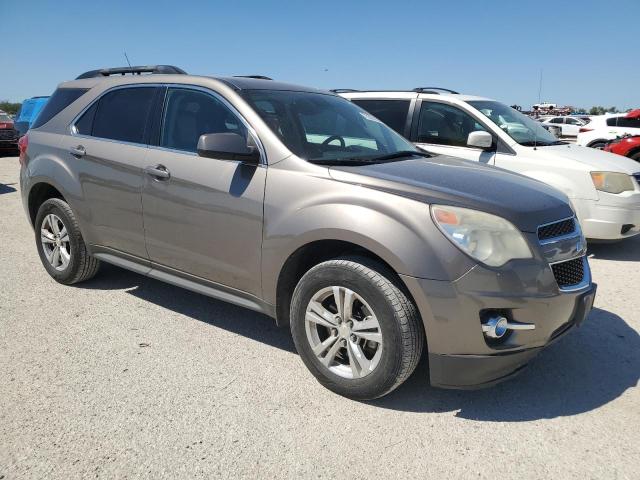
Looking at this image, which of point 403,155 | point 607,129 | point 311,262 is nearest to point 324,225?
point 311,262

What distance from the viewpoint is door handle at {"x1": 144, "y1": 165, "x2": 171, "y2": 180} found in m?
3.51

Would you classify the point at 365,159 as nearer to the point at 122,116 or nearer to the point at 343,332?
the point at 343,332

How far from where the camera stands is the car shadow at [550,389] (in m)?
2.84

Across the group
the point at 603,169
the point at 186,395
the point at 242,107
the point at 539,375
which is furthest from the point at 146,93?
the point at 603,169

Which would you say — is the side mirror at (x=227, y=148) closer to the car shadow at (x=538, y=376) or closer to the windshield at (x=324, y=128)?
the windshield at (x=324, y=128)

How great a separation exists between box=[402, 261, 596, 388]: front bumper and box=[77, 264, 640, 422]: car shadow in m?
0.27

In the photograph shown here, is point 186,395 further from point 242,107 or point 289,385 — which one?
point 242,107

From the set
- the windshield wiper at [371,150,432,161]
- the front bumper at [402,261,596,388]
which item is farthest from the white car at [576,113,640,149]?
the front bumper at [402,261,596,388]

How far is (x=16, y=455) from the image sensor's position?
2385mm

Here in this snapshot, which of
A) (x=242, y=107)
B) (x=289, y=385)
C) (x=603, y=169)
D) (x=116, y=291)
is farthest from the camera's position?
(x=603, y=169)

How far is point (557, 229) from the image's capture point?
2857 millimetres

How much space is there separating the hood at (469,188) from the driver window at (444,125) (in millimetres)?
3293

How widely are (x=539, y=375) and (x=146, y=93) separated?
3317 millimetres

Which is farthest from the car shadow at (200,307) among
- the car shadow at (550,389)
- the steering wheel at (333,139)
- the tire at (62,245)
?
the steering wheel at (333,139)
